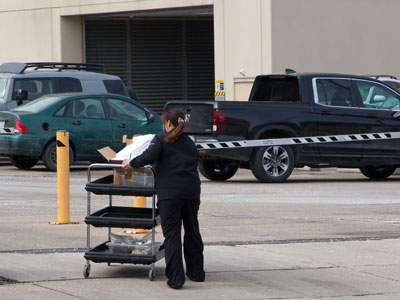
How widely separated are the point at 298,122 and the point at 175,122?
9.99 metres

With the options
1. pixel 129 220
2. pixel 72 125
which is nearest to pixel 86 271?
pixel 129 220

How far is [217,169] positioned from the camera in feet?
65.0

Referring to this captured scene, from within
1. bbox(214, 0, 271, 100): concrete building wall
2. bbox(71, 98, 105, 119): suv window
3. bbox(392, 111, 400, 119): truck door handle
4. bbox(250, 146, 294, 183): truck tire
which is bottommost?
bbox(250, 146, 294, 183): truck tire

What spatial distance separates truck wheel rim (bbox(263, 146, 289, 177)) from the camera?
18.9 m

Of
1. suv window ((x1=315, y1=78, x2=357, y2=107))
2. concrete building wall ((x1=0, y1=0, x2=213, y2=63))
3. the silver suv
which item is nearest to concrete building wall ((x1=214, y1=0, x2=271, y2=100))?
concrete building wall ((x1=0, y1=0, x2=213, y2=63))

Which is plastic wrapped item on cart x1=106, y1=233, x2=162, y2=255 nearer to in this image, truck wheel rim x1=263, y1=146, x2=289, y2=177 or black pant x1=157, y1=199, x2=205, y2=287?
black pant x1=157, y1=199, x2=205, y2=287

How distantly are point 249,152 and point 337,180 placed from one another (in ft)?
7.91

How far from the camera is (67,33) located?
116ft

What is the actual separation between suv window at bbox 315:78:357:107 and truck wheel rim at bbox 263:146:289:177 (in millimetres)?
1236

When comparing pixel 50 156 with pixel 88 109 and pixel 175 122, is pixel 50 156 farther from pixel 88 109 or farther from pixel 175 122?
pixel 175 122

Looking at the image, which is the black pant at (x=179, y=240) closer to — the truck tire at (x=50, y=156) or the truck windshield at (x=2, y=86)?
the truck tire at (x=50, y=156)

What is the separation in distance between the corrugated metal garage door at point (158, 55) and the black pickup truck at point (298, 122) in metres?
17.2

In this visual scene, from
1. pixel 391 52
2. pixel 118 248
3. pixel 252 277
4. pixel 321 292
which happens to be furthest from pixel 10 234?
pixel 391 52

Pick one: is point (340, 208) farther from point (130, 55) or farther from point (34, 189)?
point (130, 55)
